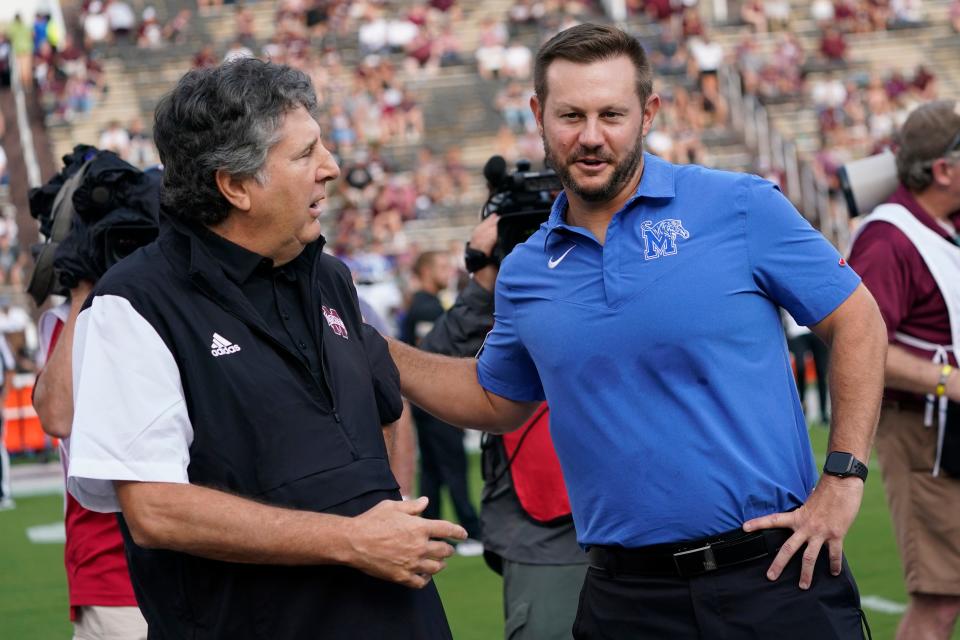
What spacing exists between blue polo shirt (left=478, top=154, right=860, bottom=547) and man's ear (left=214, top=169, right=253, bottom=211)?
0.81 meters

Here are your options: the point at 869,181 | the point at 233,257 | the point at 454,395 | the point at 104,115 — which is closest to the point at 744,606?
the point at 454,395

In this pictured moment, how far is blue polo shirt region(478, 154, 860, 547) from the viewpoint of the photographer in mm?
3186

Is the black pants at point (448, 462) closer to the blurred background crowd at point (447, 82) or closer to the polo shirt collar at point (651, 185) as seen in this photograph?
the polo shirt collar at point (651, 185)

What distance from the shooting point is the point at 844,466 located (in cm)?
322

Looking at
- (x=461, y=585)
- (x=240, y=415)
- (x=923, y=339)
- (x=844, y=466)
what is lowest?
(x=461, y=585)

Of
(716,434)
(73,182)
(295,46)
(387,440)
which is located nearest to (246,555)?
(387,440)

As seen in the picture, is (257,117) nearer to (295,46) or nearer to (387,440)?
(387,440)

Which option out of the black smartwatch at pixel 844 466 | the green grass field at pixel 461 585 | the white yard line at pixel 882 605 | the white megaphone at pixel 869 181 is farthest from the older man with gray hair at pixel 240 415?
the white yard line at pixel 882 605

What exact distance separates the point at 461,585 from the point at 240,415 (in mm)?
6139

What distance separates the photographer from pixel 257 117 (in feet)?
9.46

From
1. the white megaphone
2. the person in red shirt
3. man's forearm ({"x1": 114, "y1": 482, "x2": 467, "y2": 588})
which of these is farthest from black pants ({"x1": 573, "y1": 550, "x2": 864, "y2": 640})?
the white megaphone

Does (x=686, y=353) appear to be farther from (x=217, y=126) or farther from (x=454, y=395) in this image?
(x=217, y=126)

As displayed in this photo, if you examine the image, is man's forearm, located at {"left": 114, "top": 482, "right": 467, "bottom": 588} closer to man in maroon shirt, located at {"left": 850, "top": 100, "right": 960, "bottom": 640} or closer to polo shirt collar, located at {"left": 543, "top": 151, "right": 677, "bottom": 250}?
polo shirt collar, located at {"left": 543, "top": 151, "right": 677, "bottom": 250}

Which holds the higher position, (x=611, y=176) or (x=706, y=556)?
(x=611, y=176)
